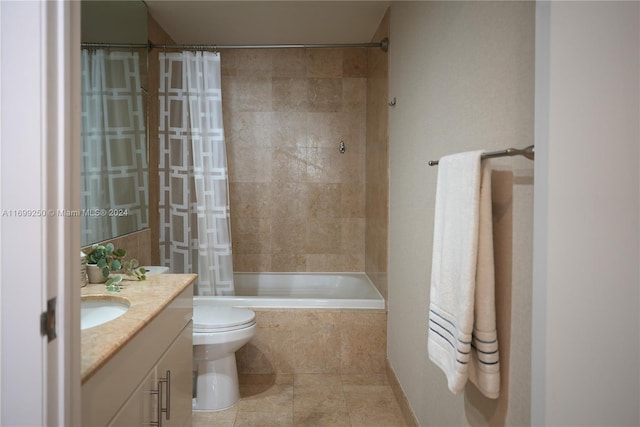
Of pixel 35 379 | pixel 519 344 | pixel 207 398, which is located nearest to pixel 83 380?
pixel 35 379

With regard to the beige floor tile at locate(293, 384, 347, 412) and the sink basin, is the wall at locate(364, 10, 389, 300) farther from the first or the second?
the sink basin

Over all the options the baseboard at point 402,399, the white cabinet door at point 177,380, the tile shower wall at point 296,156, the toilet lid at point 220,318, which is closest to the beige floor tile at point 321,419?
the baseboard at point 402,399

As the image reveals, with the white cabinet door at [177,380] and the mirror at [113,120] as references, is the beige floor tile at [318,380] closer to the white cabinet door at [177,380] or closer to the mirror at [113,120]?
the white cabinet door at [177,380]

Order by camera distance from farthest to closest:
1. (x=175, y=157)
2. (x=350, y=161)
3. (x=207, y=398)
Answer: (x=350, y=161), (x=175, y=157), (x=207, y=398)

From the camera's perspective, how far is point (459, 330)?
1204 mm

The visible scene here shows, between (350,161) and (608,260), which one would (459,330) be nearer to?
(608,260)

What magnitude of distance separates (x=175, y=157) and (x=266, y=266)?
1296mm

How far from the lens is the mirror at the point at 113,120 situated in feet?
6.51

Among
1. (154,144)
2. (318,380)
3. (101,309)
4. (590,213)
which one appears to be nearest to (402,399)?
(318,380)

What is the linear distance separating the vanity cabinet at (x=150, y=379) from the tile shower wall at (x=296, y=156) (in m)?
2.06

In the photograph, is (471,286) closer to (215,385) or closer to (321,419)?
(321,419)

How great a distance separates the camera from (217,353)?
7.82ft

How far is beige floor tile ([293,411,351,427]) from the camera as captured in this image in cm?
226

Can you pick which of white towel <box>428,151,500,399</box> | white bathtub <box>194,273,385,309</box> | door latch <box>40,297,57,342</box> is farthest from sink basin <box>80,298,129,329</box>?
white bathtub <box>194,273,385,309</box>
